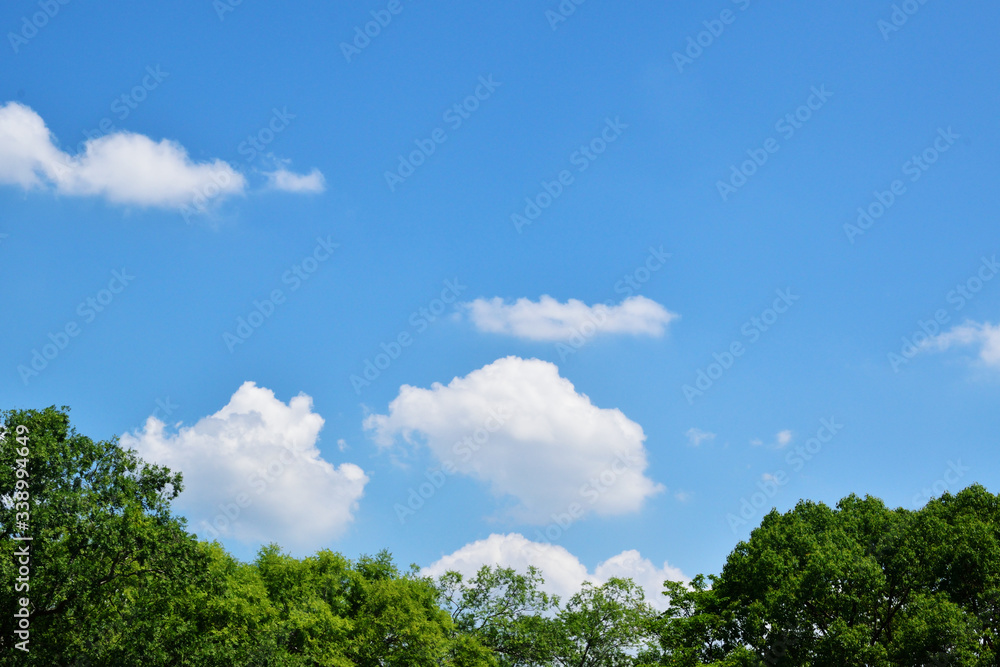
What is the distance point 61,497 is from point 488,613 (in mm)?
30447

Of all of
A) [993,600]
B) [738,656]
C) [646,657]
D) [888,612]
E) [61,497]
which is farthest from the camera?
[646,657]

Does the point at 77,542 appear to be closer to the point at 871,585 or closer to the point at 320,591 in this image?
the point at 320,591

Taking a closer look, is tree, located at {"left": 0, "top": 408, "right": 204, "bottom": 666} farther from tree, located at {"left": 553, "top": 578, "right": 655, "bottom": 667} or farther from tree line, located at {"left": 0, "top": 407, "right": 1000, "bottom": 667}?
tree, located at {"left": 553, "top": 578, "right": 655, "bottom": 667}

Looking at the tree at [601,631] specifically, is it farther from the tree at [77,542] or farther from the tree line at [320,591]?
the tree at [77,542]

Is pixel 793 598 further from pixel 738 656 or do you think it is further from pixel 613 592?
pixel 613 592

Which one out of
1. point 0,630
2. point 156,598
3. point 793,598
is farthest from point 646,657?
point 0,630

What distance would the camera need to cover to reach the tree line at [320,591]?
27453 mm

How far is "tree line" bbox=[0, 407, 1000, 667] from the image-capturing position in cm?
2745

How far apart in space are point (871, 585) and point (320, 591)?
28.0 m

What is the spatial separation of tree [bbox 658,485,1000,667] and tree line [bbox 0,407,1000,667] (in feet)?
0.24

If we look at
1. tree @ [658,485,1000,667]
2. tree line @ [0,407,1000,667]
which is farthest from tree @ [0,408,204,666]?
tree @ [658,485,1000,667]

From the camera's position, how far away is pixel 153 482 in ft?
99.8

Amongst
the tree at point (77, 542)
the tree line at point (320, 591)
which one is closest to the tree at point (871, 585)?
the tree line at point (320, 591)

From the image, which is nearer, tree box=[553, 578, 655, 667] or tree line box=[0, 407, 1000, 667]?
tree line box=[0, 407, 1000, 667]
